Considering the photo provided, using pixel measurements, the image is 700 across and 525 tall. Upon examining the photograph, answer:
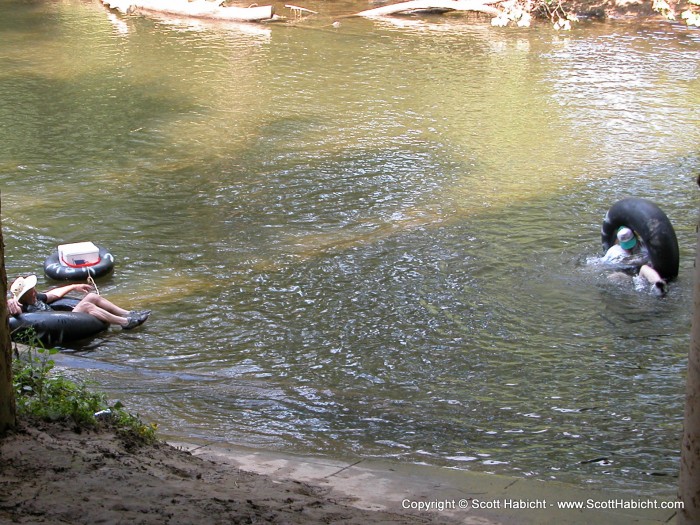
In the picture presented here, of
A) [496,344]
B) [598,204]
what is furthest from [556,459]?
[598,204]

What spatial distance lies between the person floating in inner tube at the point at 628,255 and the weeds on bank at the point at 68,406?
256 inches

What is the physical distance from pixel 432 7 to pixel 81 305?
67.5 ft

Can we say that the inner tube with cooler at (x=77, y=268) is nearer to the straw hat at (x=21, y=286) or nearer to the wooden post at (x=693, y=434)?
the straw hat at (x=21, y=286)

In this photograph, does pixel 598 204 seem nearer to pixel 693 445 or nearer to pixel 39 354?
pixel 39 354

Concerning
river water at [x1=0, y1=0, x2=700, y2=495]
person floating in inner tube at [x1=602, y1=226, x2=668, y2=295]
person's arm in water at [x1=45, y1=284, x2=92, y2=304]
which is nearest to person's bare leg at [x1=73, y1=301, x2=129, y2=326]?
river water at [x1=0, y1=0, x2=700, y2=495]

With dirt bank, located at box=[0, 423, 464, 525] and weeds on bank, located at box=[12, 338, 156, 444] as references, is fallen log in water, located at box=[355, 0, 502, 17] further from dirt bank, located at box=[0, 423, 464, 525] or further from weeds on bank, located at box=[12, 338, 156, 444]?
dirt bank, located at box=[0, 423, 464, 525]

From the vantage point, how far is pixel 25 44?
23656 mm

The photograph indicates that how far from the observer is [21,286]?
9.37 meters

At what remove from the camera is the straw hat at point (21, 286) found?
30.5 feet

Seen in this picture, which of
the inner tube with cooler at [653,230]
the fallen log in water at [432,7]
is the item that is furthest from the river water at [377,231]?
the fallen log in water at [432,7]

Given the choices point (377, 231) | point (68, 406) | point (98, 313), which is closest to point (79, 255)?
point (98, 313)

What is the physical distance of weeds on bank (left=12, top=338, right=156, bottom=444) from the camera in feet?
18.5

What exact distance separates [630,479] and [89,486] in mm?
3602

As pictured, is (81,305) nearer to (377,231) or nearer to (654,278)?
(377,231)
